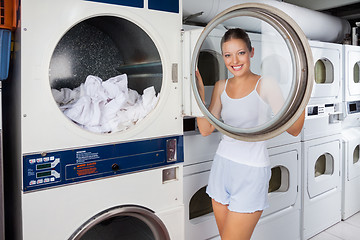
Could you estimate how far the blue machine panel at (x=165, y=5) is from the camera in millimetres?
1791

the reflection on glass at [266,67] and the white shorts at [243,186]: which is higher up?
the reflection on glass at [266,67]

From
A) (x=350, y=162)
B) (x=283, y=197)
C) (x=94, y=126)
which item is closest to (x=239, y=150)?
(x=94, y=126)

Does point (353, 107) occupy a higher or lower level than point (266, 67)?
lower

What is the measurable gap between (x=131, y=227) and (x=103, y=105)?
83 cm

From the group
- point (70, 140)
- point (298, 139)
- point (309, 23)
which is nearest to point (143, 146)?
point (70, 140)

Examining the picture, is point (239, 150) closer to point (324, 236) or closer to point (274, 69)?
point (274, 69)

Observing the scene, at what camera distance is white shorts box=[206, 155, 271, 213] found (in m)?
1.88

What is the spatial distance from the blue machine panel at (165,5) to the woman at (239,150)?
343mm

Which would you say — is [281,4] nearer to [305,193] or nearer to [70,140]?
[305,193]

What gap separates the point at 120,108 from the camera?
1.83 m

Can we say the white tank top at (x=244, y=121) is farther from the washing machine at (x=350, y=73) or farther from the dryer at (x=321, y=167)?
the washing machine at (x=350, y=73)

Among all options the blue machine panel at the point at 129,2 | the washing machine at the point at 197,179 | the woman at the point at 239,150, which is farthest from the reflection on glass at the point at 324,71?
the blue machine panel at the point at 129,2

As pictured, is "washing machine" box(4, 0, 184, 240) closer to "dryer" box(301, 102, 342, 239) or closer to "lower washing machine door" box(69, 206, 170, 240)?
"lower washing machine door" box(69, 206, 170, 240)

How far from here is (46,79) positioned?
148cm
